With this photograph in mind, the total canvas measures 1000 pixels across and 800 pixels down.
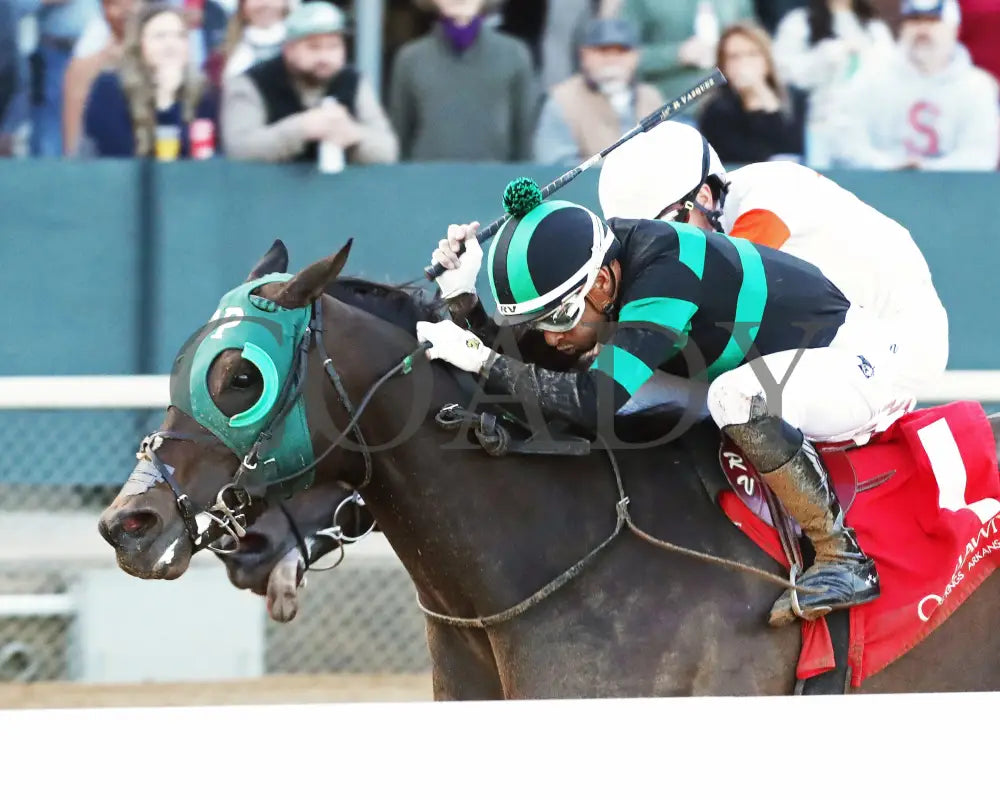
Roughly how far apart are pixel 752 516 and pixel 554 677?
0.54 m

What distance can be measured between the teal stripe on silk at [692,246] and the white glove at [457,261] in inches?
17.0

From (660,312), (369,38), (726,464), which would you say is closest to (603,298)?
(660,312)

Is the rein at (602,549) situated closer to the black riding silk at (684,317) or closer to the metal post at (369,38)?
the black riding silk at (684,317)

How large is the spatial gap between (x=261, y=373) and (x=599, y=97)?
3.31 meters

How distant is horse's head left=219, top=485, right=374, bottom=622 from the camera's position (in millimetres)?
3732

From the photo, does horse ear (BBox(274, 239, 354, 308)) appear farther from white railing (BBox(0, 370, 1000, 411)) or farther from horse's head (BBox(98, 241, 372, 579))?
white railing (BBox(0, 370, 1000, 411))

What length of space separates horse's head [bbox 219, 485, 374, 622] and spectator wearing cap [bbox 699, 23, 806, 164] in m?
2.92

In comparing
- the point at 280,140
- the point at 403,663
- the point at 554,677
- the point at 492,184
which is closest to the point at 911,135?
the point at 492,184

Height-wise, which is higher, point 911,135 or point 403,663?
point 911,135

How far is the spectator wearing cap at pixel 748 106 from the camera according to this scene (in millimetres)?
6172

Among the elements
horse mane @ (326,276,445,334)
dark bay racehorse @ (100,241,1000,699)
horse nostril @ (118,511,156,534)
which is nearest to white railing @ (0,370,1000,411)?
horse mane @ (326,276,445,334)

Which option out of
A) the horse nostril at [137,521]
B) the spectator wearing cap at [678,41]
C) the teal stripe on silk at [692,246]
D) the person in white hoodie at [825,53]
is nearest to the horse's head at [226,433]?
the horse nostril at [137,521]

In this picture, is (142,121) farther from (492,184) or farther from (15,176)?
(492,184)

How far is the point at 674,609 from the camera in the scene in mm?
3338
